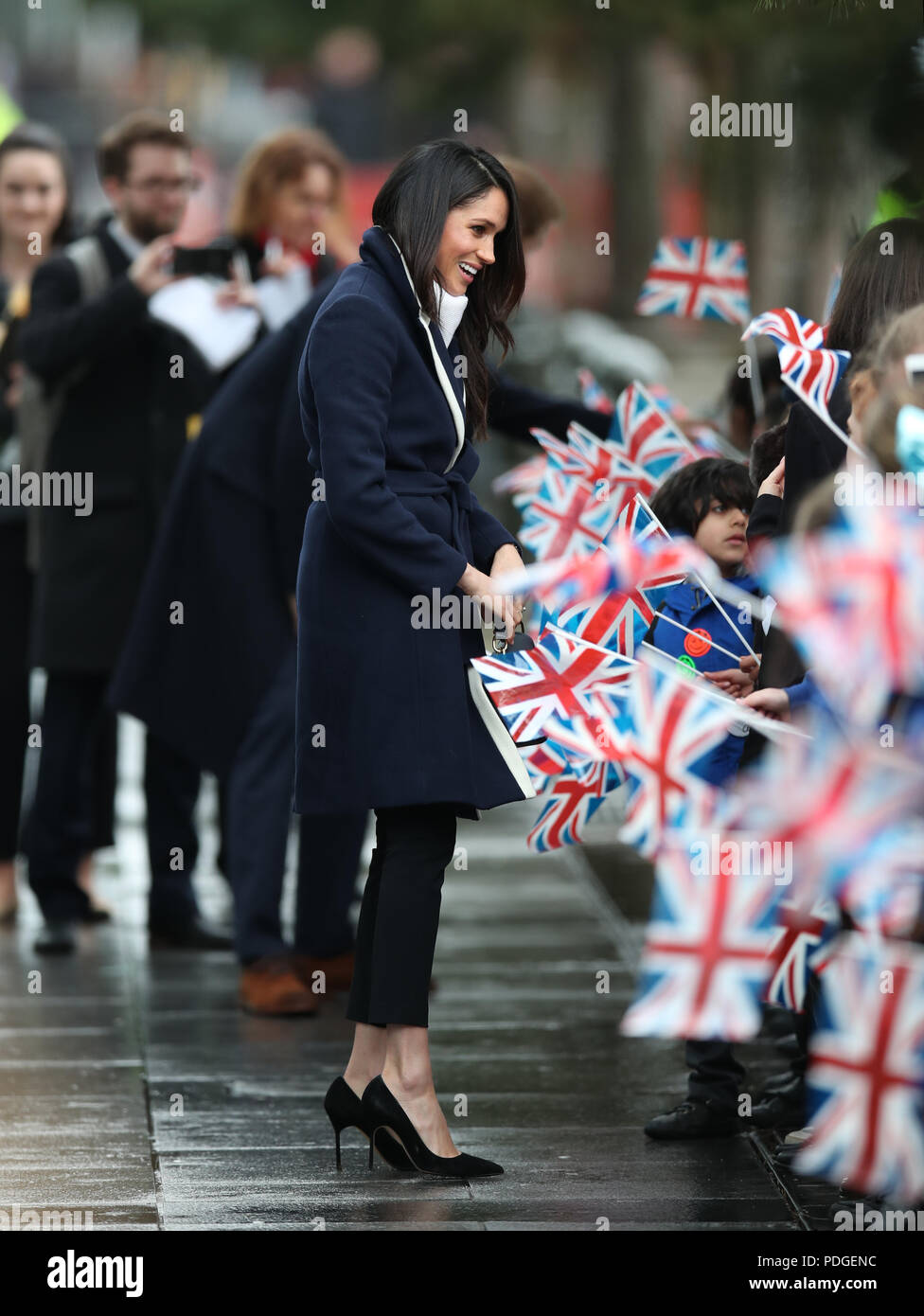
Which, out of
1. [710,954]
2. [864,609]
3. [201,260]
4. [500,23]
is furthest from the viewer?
[500,23]

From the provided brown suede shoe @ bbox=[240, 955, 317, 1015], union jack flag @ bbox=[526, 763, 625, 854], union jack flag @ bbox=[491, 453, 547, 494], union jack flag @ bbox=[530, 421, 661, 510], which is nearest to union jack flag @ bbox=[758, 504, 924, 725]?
union jack flag @ bbox=[526, 763, 625, 854]

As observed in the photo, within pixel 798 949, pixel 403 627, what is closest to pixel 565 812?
pixel 403 627

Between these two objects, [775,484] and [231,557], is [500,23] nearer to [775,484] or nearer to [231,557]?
[231,557]

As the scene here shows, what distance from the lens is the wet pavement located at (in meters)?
4.93

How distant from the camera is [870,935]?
3.79m

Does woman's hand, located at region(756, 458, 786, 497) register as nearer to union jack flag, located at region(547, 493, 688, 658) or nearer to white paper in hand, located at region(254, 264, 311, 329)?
union jack flag, located at region(547, 493, 688, 658)

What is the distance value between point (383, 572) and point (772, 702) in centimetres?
90

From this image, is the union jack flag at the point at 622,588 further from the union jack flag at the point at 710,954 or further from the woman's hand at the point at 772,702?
the union jack flag at the point at 710,954

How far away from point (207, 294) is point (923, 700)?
4.40m

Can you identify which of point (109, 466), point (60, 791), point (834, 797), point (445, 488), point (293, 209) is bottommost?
point (60, 791)

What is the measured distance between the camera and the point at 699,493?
5711 millimetres

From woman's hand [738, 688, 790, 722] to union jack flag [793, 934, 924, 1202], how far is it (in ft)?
3.20

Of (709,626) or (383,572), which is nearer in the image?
(383,572)
